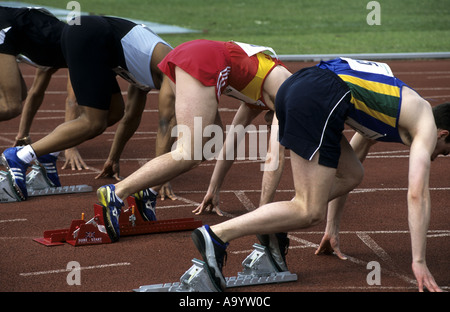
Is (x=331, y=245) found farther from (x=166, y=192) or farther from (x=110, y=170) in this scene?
(x=110, y=170)

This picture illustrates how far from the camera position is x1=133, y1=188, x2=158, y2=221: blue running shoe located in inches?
246

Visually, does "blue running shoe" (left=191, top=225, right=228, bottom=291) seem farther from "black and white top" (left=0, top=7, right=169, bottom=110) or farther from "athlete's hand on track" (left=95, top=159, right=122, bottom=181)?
"athlete's hand on track" (left=95, top=159, right=122, bottom=181)

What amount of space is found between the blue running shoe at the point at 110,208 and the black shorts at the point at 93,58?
50.4 inches

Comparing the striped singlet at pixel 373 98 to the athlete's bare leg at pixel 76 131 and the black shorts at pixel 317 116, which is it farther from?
the athlete's bare leg at pixel 76 131

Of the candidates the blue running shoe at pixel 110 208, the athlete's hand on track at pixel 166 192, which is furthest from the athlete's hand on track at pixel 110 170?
the blue running shoe at pixel 110 208

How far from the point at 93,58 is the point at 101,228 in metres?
1.61

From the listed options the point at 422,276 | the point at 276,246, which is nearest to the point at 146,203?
the point at 276,246

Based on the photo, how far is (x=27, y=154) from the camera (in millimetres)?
6867

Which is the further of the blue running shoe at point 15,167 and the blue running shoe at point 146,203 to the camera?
the blue running shoe at point 15,167

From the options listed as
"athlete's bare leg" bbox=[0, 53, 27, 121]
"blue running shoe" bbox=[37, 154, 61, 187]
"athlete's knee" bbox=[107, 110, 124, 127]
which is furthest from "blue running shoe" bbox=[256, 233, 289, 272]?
"athlete's bare leg" bbox=[0, 53, 27, 121]

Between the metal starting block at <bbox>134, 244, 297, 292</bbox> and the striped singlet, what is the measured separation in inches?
41.8

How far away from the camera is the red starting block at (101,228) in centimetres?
584

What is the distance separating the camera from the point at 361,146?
5.64 m

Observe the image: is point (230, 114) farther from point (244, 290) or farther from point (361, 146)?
point (244, 290)
